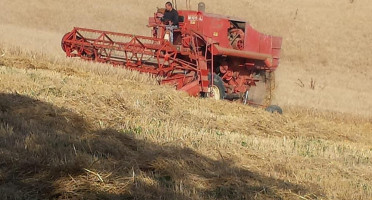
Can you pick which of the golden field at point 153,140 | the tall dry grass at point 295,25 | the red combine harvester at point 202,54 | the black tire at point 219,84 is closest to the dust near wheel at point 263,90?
the red combine harvester at point 202,54

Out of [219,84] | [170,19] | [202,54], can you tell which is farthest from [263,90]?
[170,19]

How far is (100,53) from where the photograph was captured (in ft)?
49.3

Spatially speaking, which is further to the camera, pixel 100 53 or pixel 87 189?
pixel 100 53

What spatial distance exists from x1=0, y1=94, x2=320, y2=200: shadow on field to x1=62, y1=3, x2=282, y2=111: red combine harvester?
688 centimetres

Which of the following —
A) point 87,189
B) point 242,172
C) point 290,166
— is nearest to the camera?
point 87,189

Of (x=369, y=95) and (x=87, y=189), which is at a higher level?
(x=87, y=189)

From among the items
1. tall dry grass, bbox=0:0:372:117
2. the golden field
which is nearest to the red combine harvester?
the golden field

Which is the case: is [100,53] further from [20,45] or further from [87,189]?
[87,189]

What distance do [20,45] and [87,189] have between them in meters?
12.2

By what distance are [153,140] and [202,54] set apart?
772cm

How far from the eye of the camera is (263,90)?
16.6 metres

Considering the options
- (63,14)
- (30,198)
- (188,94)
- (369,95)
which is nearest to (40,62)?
(188,94)

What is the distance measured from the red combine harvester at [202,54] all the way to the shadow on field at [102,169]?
22.6ft

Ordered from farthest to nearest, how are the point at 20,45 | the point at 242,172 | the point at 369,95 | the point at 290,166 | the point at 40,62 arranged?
the point at 369,95 < the point at 20,45 < the point at 40,62 < the point at 290,166 < the point at 242,172
